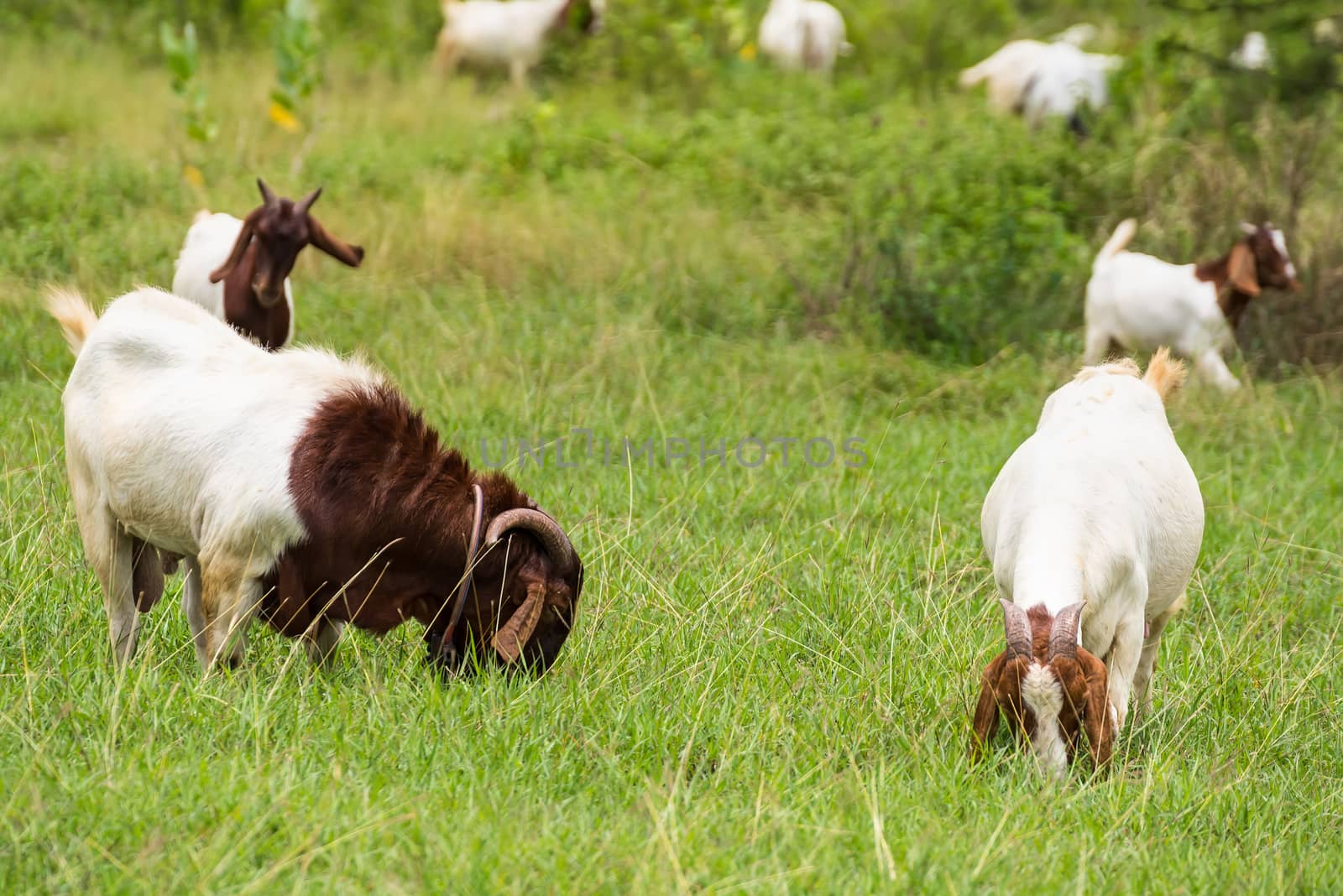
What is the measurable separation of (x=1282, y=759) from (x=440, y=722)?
273 centimetres

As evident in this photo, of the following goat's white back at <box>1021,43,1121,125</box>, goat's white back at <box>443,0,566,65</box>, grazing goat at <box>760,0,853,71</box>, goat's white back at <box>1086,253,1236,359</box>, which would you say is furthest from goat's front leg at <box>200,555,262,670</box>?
grazing goat at <box>760,0,853,71</box>

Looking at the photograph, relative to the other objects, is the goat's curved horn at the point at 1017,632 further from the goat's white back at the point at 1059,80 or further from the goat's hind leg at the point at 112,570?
the goat's white back at the point at 1059,80

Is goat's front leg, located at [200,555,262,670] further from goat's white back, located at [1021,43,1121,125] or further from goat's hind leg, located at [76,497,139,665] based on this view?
goat's white back, located at [1021,43,1121,125]

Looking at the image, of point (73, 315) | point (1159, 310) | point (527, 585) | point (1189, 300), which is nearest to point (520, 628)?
point (527, 585)

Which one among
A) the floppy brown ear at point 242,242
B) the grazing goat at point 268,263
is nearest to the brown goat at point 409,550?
the grazing goat at point 268,263

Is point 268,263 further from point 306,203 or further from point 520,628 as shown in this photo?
point 520,628

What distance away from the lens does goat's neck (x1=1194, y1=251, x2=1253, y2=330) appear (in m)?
10.2

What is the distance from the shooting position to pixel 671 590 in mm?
6004

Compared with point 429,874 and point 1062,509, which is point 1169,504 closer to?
point 1062,509

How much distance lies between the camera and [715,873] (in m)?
3.85

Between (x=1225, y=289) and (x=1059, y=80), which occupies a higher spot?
(x=1059, y=80)

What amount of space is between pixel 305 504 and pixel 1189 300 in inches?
278

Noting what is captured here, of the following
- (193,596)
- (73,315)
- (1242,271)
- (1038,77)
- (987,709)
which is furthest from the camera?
(1038,77)

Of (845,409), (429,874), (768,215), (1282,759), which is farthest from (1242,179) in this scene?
(429,874)
